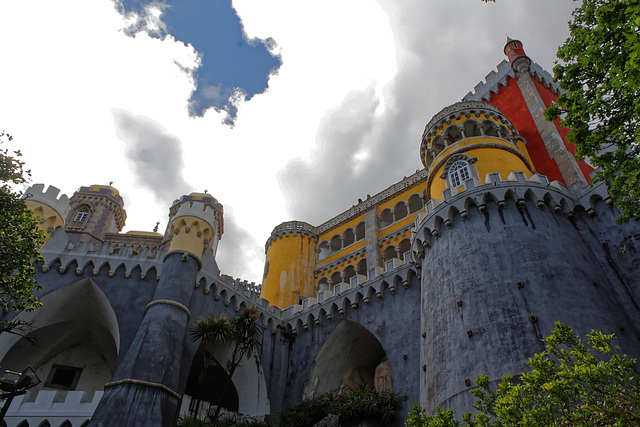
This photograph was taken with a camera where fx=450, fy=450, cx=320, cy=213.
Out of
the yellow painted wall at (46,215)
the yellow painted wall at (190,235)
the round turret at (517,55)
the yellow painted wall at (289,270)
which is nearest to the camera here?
the yellow painted wall at (190,235)

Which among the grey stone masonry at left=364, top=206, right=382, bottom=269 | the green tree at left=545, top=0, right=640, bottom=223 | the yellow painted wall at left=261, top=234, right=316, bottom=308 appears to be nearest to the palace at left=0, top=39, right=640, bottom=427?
the green tree at left=545, top=0, right=640, bottom=223

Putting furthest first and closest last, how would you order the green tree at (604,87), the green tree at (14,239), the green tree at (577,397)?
the green tree at (14,239)
the green tree at (604,87)
the green tree at (577,397)

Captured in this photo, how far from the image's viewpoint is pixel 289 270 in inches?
1347

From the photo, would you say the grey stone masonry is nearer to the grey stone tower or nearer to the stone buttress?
the grey stone tower

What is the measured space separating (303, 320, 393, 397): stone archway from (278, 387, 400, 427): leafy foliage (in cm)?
344

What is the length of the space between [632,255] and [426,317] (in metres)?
7.95

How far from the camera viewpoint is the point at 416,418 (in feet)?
31.7

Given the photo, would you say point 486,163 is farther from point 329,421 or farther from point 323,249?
point 323,249

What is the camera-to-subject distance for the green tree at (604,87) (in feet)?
33.5

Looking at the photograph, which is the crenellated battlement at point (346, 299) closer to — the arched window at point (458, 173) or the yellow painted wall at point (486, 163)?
the yellow painted wall at point (486, 163)

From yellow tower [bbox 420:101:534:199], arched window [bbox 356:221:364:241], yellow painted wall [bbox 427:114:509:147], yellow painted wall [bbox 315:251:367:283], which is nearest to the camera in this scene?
yellow tower [bbox 420:101:534:199]

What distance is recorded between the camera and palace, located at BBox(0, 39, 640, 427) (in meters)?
15.6

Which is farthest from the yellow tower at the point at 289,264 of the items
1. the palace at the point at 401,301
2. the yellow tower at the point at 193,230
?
the yellow tower at the point at 193,230

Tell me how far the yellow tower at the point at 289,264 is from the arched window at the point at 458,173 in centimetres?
1502
